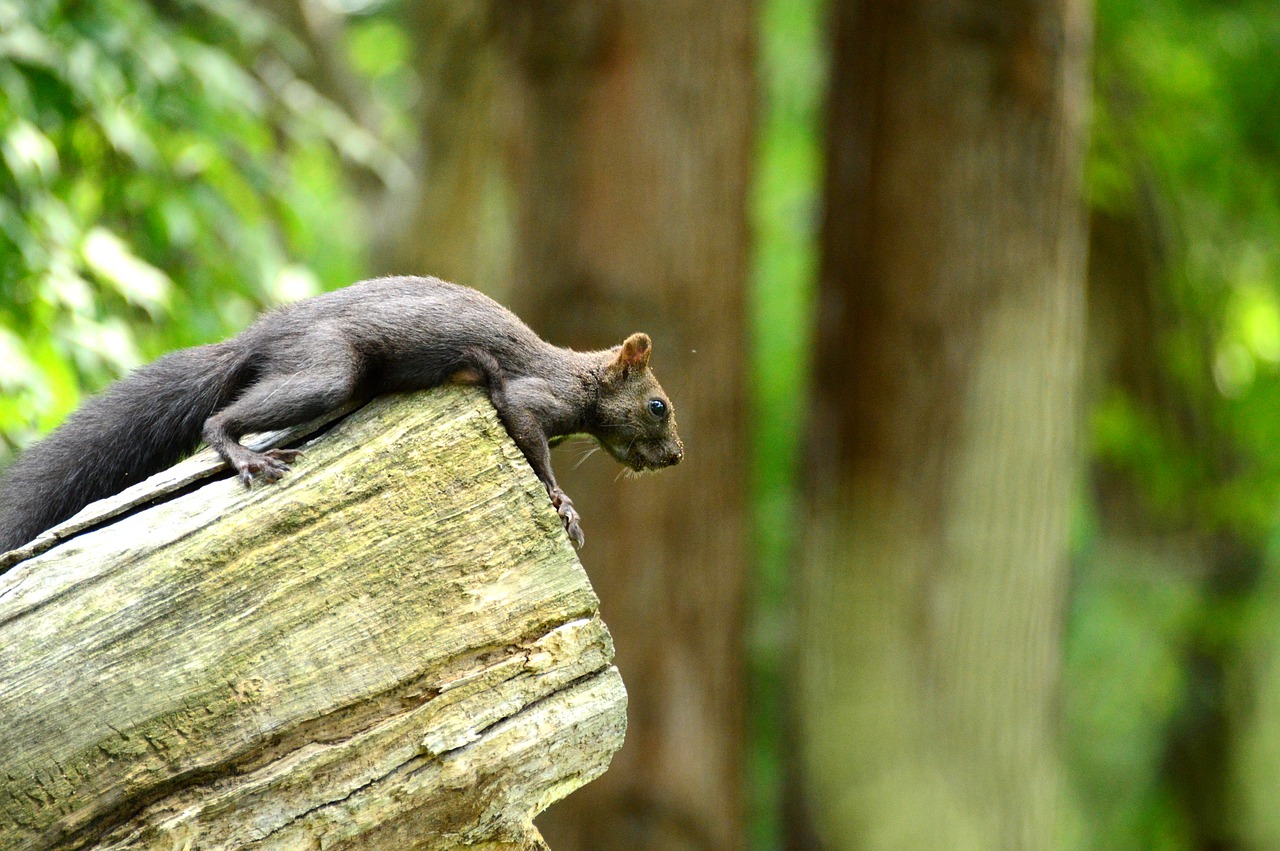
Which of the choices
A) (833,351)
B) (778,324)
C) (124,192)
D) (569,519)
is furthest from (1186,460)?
(124,192)

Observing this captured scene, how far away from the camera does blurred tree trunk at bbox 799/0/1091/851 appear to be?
26.4 ft

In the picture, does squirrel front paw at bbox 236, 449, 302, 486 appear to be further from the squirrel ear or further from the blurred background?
the blurred background

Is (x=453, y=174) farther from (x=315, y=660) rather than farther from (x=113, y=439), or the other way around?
(x=315, y=660)

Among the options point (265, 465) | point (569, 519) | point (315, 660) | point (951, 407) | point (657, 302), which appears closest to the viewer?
point (315, 660)

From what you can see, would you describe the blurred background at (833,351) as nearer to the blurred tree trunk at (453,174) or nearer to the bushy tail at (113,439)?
the blurred tree trunk at (453,174)

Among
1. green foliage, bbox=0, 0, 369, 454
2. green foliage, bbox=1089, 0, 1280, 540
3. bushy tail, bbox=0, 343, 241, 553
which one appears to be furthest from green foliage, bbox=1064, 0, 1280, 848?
bushy tail, bbox=0, 343, 241, 553

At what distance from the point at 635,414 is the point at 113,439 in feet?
5.69

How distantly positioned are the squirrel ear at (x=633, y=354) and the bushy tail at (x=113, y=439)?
134 centimetres

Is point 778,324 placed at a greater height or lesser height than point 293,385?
lesser

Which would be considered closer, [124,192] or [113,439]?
[113,439]

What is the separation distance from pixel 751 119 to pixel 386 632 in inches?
236

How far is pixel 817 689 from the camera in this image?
904 cm

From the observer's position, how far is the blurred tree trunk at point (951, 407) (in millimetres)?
8055

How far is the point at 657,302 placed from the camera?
8.07 metres
